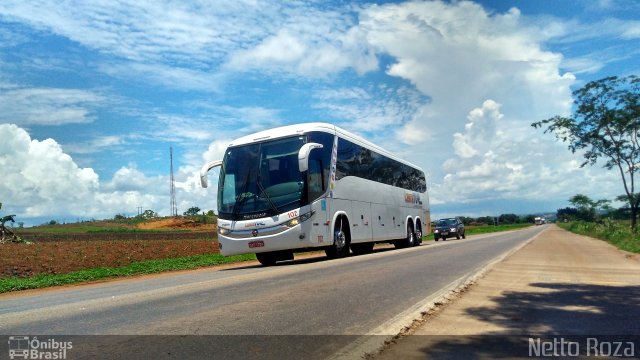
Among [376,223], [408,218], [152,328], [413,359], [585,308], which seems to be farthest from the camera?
[408,218]

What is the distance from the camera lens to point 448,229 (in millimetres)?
41969

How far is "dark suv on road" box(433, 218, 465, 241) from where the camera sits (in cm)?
4169

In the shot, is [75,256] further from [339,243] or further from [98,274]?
[339,243]

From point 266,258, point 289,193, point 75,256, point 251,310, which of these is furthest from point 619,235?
point 251,310

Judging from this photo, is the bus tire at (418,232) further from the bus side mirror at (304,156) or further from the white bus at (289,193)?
the bus side mirror at (304,156)

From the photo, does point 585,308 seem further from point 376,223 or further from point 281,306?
point 376,223

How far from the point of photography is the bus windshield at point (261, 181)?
48.7ft

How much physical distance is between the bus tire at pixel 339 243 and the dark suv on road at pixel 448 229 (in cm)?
2488

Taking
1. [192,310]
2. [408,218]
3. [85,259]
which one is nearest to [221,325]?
[192,310]

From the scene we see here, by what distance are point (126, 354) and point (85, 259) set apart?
703 inches

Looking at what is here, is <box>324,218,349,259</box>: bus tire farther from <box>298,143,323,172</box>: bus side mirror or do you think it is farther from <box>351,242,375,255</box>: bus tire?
<box>351,242,375,255</box>: bus tire

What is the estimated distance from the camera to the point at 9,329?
5.94 meters

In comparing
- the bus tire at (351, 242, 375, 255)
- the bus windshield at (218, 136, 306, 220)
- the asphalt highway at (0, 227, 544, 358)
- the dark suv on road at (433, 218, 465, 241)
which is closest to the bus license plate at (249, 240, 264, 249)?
the bus windshield at (218, 136, 306, 220)

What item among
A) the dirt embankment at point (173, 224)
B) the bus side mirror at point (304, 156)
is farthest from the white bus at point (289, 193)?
the dirt embankment at point (173, 224)
